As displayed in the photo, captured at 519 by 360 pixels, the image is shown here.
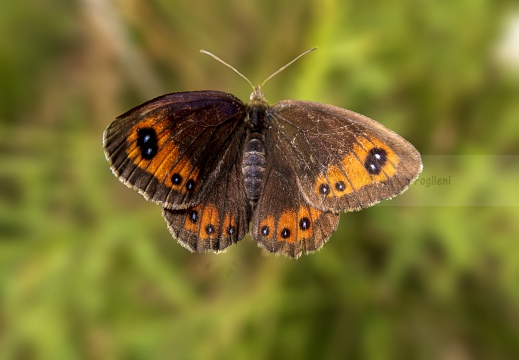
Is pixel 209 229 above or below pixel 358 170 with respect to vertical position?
below

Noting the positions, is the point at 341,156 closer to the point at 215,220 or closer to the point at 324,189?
the point at 324,189

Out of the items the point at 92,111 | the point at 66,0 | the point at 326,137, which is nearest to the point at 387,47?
the point at 326,137

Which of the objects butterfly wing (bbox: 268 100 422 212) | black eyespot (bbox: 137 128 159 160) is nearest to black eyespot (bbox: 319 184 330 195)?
butterfly wing (bbox: 268 100 422 212)

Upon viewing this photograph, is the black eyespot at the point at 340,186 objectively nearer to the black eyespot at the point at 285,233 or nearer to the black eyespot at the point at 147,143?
the black eyespot at the point at 285,233

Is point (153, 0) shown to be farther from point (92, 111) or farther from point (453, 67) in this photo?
point (453, 67)

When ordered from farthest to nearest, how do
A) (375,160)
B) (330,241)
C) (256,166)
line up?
(330,241) < (256,166) < (375,160)

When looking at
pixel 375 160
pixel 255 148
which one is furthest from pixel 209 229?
pixel 375 160
